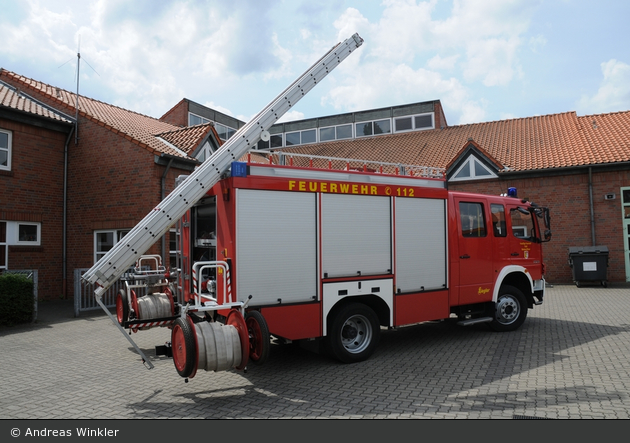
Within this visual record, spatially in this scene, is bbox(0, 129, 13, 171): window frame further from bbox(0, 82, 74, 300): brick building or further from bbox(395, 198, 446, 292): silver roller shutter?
bbox(395, 198, 446, 292): silver roller shutter

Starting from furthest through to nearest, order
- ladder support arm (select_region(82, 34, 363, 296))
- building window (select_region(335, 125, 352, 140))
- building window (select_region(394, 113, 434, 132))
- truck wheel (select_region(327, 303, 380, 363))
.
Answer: building window (select_region(335, 125, 352, 140))
building window (select_region(394, 113, 434, 132))
truck wheel (select_region(327, 303, 380, 363))
ladder support arm (select_region(82, 34, 363, 296))

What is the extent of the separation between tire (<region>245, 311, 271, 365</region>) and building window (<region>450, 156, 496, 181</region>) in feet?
53.3

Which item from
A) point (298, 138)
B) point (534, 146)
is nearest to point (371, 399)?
point (534, 146)

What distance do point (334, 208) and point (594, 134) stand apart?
17.9 metres

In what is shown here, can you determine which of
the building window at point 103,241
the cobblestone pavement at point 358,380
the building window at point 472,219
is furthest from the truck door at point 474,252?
the building window at point 103,241

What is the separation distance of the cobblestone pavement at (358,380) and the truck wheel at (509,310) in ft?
0.54

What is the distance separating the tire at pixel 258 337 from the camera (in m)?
5.16

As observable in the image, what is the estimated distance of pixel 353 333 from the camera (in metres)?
6.75

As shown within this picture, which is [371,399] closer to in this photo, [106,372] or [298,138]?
[106,372]

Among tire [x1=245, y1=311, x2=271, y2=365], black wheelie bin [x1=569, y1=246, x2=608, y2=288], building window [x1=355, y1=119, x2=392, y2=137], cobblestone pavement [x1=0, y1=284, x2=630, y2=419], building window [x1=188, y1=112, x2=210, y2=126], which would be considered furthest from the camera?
building window [x1=355, y1=119, x2=392, y2=137]

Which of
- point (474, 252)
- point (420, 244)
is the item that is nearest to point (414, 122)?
point (474, 252)

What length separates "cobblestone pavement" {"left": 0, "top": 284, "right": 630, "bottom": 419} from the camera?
4793 millimetres

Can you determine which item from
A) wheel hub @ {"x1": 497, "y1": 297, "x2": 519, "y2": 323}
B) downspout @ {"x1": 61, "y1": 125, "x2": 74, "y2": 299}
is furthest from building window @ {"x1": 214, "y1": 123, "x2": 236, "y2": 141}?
wheel hub @ {"x1": 497, "y1": 297, "x2": 519, "y2": 323}

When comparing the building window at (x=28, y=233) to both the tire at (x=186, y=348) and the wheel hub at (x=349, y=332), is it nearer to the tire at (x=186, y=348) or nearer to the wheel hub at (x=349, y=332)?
the tire at (x=186, y=348)
